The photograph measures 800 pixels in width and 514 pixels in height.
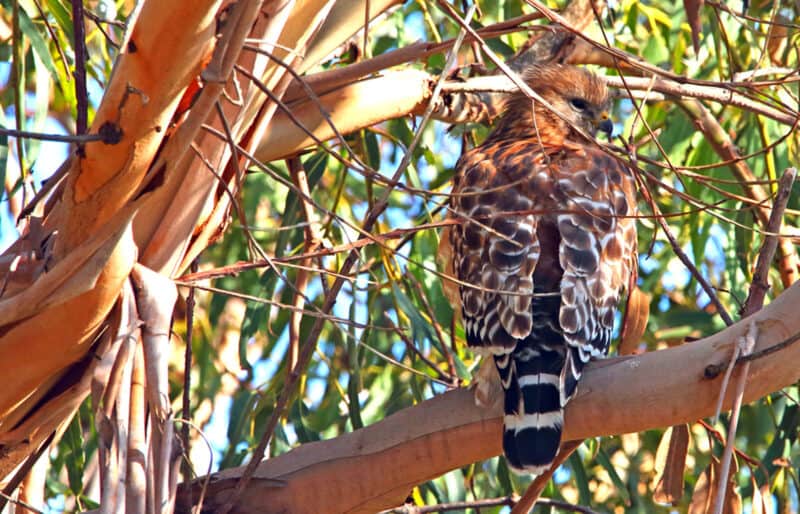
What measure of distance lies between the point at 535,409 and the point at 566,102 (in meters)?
1.83

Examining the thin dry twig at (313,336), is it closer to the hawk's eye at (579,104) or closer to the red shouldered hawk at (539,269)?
the red shouldered hawk at (539,269)

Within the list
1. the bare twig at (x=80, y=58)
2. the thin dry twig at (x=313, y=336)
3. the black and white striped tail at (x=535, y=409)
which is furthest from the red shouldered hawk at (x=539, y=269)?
the bare twig at (x=80, y=58)

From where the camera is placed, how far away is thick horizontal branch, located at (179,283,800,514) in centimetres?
206

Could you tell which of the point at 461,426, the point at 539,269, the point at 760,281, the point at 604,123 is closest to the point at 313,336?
the point at 461,426

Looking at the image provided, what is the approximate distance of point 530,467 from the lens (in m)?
2.45

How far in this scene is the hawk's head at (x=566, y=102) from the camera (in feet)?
13.0

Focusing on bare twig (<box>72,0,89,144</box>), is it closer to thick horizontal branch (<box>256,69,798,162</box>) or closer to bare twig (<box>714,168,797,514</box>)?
thick horizontal branch (<box>256,69,798,162</box>)

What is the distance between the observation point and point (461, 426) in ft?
7.52

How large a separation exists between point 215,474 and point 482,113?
1.26 m

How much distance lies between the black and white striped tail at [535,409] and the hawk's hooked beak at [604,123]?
1472 millimetres

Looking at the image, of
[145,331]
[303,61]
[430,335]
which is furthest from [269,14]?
[430,335]

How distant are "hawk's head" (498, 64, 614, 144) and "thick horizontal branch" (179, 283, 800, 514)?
1.76m

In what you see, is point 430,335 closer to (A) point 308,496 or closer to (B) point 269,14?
(A) point 308,496

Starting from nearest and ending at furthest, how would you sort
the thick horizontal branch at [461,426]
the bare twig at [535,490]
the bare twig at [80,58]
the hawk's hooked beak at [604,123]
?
1. the bare twig at [80,58]
2. the thick horizontal branch at [461,426]
3. the bare twig at [535,490]
4. the hawk's hooked beak at [604,123]
